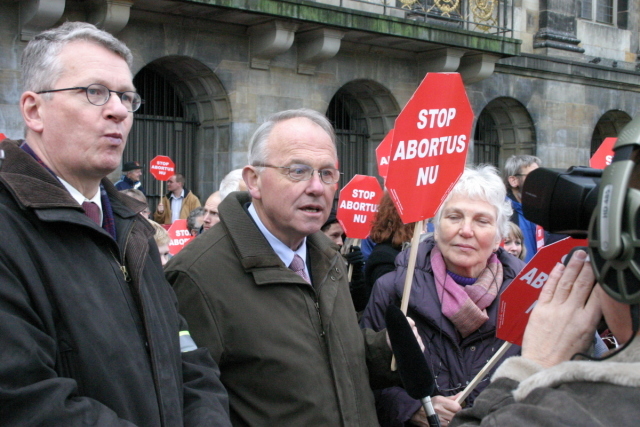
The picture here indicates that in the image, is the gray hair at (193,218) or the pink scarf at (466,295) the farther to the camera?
the gray hair at (193,218)

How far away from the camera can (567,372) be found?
1419 millimetres

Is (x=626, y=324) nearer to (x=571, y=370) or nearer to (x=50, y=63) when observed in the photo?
(x=571, y=370)

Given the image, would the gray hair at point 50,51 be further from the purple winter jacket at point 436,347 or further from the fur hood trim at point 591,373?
the purple winter jacket at point 436,347

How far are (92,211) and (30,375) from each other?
534 mm

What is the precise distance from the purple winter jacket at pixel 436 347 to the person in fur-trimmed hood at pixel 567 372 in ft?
4.51

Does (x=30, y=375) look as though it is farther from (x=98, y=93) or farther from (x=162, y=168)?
(x=162, y=168)

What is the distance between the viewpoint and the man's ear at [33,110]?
2053 millimetres

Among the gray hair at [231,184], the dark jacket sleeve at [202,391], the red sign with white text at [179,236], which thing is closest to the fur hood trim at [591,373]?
the dark jacket sleeve at [202,391]

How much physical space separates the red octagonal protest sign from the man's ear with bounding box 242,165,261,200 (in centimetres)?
63

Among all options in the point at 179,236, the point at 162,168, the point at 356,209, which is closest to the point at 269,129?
the point at 356,209

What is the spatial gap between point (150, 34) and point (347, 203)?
249 inches

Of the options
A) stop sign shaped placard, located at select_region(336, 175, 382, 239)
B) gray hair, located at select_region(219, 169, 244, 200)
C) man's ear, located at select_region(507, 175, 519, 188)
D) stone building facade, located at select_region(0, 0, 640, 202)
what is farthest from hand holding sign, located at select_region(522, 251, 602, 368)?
stone building facade, located at select_region(0, 0, 640, 202)

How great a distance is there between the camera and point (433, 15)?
13.2m

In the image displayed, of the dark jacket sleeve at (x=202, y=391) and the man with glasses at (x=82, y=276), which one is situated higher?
the man with glasses at (x=82, y=276)
